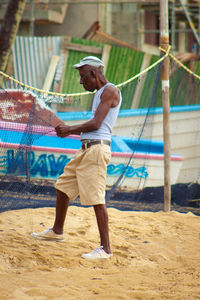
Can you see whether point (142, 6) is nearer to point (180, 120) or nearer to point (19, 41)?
point (19, 41)

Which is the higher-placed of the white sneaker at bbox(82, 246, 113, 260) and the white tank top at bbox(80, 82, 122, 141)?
the white tank top at bbox(80, 82, 122, 141)

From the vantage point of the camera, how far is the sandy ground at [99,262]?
302 centimetres

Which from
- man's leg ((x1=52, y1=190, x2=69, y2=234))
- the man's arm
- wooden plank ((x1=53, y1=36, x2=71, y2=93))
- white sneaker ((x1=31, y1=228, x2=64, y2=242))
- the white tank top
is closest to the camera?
the man's arm

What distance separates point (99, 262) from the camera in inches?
149

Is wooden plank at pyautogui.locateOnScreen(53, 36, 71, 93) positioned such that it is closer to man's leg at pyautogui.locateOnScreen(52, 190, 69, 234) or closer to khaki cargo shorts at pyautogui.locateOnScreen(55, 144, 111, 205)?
man's leg at pyautogui.locateOnScreen(52, 190, 69, 234)

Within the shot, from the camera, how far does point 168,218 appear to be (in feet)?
19.1

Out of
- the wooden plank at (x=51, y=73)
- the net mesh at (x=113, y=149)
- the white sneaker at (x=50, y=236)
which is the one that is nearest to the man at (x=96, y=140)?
the white sneaker at (x=50, y=236)

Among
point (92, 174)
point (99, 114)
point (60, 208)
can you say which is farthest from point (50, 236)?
point (99, 114)

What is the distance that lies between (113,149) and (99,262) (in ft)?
13.2

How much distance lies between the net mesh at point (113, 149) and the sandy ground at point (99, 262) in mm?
459

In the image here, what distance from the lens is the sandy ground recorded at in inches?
119

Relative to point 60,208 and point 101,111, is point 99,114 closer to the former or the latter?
point 101,111

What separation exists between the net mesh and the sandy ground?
1.51ft

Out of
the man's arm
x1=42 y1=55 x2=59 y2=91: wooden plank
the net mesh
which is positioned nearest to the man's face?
the man's arm
